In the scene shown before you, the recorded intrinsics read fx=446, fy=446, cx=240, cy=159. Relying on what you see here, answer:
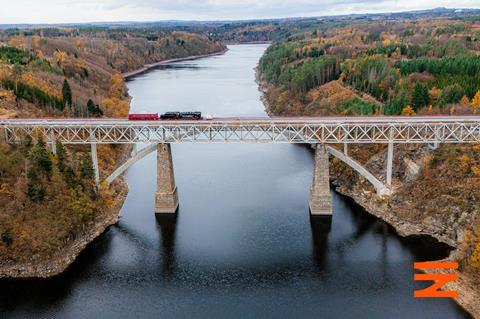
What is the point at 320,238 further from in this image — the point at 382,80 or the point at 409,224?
the point at 382,80

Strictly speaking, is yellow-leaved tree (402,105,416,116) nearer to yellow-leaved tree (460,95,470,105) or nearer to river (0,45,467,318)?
yellow-leaved tree (460,95,470,105)

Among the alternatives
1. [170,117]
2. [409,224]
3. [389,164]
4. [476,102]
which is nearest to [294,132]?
[389,164]

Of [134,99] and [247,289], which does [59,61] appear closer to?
[134,99]

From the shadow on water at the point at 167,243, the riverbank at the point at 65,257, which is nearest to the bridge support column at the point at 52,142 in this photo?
the riverbank at the point at 65,257

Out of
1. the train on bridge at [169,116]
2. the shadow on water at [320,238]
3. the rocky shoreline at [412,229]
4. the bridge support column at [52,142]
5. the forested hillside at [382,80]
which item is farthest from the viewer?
the forested hillside at [382,80]

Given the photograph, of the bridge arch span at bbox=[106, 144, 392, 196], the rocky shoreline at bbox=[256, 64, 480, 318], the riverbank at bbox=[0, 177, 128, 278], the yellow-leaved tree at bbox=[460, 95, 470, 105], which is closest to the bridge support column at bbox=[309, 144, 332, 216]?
the bridge arch span at bbox=[106, 144, 392, 196]

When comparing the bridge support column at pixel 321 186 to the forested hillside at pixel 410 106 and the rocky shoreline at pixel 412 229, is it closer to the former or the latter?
the rocky shoreline at pixel 412 229

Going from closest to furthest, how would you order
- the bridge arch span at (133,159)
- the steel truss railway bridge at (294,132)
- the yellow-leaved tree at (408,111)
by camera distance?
the steel truss railway bridge at (294,132) < the bridge arch span at (133,159) < the yellow-leaved tree at (408,111)

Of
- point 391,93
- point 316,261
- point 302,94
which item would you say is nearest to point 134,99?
point 302,94
